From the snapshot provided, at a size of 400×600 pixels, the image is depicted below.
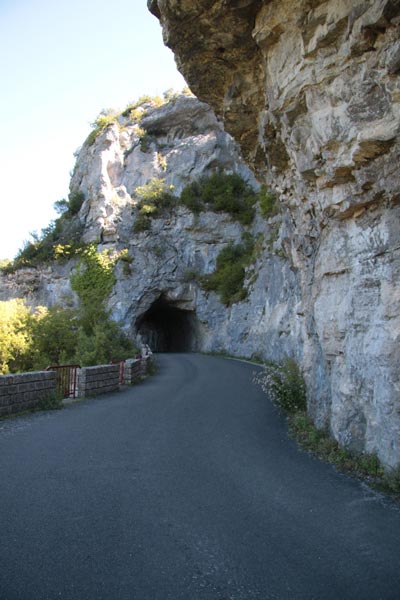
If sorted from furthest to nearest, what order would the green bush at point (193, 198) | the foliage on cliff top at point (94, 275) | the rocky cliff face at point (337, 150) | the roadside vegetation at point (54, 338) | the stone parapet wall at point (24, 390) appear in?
the green bush at point (193, 198) → the foliage on cliff top at point (94, 275) → the roadside vegetation at point (54, 338) → the stone parapet wall at point (24, 390) → the rocky cliff face at point (337, 150)

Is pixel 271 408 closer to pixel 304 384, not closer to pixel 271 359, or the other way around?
pixel 304 384

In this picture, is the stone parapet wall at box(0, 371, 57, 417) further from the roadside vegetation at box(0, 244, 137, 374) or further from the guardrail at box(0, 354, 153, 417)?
the roadside vegetation at box(0, 244, 137, 374)

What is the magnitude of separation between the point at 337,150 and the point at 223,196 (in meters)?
28.3

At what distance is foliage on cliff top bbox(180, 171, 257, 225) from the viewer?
3422 centimetres

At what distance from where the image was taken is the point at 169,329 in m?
46.6

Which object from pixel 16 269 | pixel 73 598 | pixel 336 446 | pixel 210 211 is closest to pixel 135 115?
pixel 210 211

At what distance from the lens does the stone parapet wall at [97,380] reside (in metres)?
12.2

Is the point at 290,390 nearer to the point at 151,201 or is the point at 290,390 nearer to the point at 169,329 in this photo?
the point at 151,201

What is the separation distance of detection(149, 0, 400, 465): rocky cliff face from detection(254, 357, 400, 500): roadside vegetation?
0.76 feet

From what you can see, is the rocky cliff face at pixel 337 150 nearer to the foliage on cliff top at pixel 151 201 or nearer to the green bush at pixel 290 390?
the green bush at pixel 290 390

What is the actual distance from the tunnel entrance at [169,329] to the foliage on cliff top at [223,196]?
8.83 m

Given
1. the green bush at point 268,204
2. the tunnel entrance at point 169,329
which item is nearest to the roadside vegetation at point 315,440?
the green bush at point 268,204

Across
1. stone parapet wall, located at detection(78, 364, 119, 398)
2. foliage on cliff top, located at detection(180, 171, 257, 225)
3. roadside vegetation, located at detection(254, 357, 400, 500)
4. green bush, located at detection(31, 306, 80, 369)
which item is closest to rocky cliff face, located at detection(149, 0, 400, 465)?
roadside vegetation, located at detection(254, 357, 400, 500)

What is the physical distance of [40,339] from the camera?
57.5 ft
